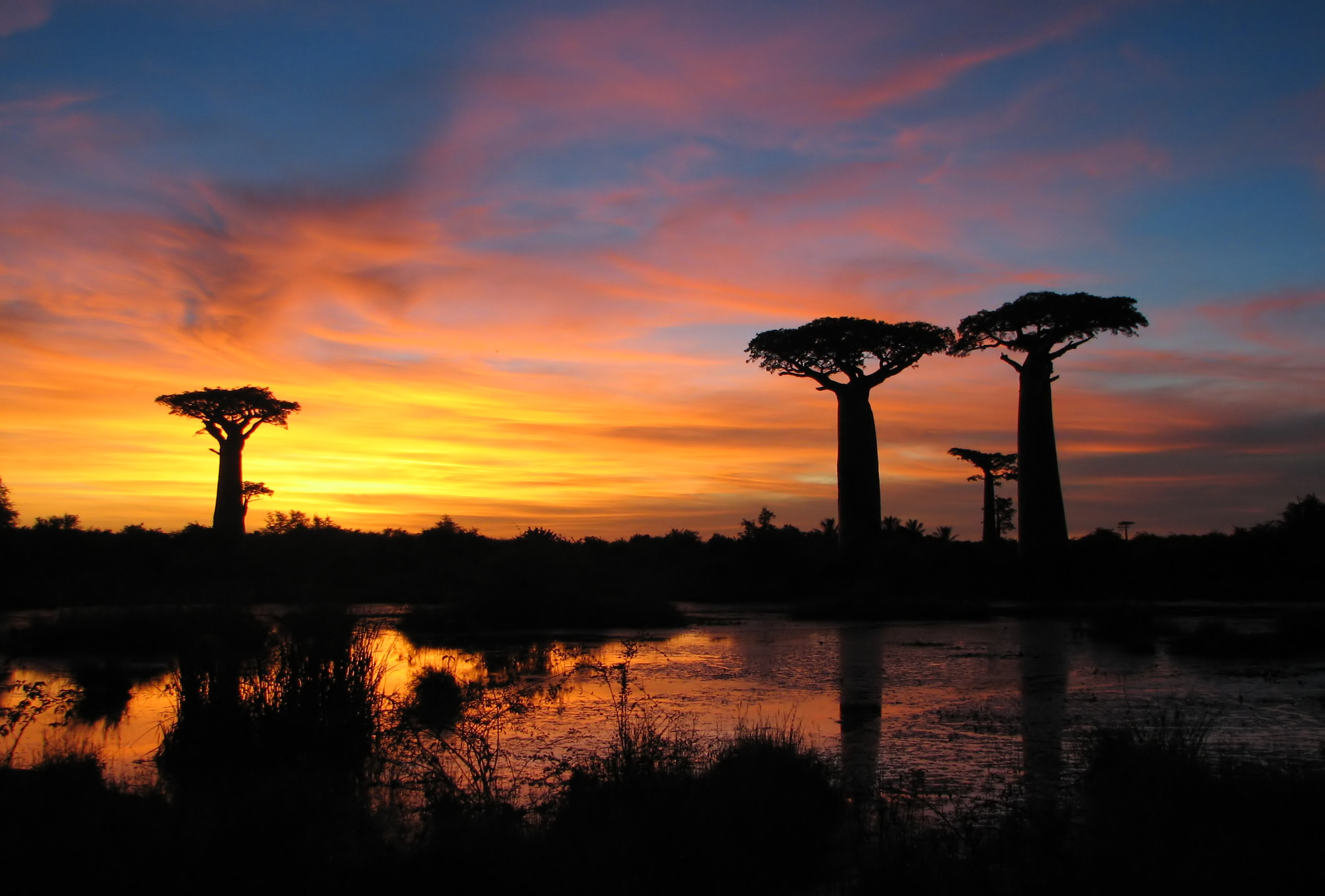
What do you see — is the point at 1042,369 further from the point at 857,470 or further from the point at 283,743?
the point at 283,743

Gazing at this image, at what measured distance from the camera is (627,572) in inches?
770

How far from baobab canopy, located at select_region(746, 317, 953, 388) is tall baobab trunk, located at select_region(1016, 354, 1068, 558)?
10.2 ft

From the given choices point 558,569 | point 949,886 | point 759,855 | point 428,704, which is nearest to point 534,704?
point 428,704

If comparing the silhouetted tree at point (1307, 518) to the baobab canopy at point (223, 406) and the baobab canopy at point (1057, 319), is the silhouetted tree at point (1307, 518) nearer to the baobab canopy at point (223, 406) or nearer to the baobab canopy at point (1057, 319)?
the baobab canopy at point (1057, 319)

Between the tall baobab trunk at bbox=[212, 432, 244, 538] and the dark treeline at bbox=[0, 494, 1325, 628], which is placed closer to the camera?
the dark treeline at bbox=[0, 494, 1325, 628]

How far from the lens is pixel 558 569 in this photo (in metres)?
17.4

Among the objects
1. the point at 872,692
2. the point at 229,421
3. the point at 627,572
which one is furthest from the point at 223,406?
the point at 872,692

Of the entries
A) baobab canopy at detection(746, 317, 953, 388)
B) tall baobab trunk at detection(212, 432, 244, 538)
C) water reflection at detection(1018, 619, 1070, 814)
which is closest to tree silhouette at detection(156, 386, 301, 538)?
tall baobab trunk at detection(212, 432, 244, 538)

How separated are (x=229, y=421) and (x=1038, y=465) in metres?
23.8

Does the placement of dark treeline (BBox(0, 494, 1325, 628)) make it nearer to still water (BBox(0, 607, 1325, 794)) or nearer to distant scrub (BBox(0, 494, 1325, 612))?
distant scrub (BBox(0, 494, 1325, 612))

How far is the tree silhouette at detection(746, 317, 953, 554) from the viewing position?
25.0 meters

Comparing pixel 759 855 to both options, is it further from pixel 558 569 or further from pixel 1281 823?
pixel 558 569

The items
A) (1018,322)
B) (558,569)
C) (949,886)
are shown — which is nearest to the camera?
(949,886)

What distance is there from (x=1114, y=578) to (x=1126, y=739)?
20516 mm
